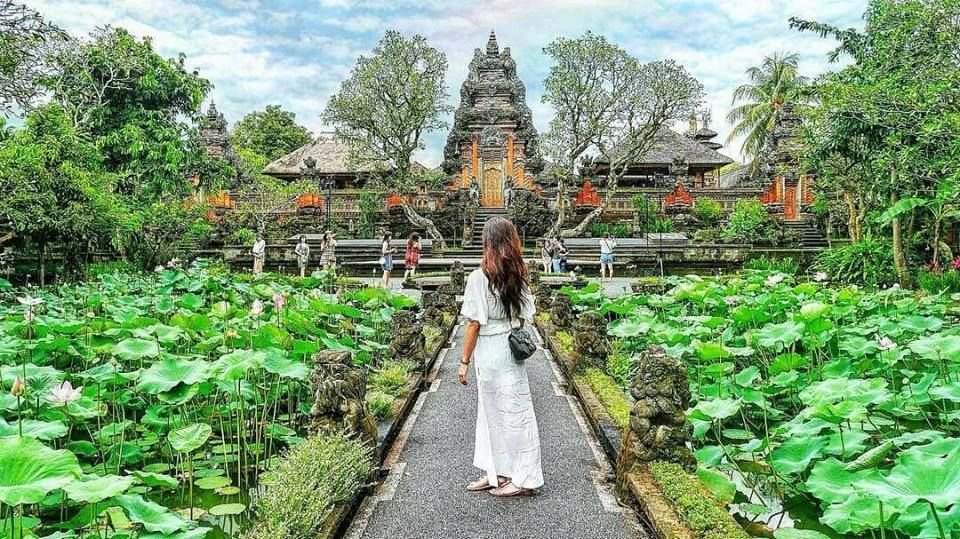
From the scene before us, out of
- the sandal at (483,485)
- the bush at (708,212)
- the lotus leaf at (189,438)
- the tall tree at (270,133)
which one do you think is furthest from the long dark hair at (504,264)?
the tall tree at (270,133)

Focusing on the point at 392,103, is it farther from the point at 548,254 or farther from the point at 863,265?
the point at 863,265

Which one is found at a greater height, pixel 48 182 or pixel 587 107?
pixel 587 107

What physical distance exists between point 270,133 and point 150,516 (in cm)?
4056

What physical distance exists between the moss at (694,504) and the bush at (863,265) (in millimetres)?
12323

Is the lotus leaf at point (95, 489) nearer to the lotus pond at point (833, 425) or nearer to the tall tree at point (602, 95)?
the lotus pond at point (833, 425)

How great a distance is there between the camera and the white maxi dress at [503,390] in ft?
12.7

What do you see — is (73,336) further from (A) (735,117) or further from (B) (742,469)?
(A) (735,117)

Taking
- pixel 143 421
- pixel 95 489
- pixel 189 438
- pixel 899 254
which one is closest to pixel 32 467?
pixel 95 489

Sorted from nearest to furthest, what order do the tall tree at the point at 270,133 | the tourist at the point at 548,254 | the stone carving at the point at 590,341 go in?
the stone carving at the point at 590,341 → the tourist at the point at 548,254 → the tall tree at the point at 270,133

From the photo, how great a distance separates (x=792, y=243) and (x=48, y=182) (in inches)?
819

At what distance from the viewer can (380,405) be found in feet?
17.0

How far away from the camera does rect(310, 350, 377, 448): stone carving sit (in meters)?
4.06

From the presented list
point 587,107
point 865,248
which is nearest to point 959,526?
point 865,248

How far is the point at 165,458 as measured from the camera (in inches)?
174
